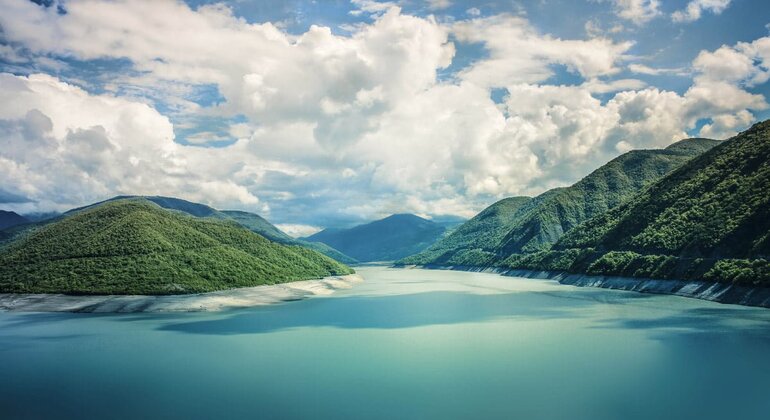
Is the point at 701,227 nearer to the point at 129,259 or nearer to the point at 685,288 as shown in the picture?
the point at 685,288

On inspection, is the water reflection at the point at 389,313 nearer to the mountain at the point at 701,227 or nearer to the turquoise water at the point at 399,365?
the turquoise water at the point at 399,365

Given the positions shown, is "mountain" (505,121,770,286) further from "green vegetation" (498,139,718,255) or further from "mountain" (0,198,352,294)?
"mountain" (0,198,352,294)

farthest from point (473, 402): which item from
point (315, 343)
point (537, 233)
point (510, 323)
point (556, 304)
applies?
point (537, 233)

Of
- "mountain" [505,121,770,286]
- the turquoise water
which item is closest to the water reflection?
the turquoise water

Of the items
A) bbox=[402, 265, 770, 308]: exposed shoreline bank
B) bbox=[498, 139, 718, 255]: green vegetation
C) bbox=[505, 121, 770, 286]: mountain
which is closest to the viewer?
bbox=[402, 265, 770, 308]: exposed shoreline bank

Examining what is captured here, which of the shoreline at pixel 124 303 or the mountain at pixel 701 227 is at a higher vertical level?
the mountain at pixel 701 227

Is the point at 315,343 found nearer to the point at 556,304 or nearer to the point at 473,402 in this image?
the point at 473,402

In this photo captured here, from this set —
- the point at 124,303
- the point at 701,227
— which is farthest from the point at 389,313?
the point at 701,227

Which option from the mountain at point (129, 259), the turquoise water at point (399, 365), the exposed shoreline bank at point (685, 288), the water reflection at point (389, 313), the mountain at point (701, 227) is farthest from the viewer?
the mountain at point (129, 259)

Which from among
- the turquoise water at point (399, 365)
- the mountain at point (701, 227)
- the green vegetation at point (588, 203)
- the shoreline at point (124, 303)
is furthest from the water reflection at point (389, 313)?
the green vegetation at point (588, 203)
